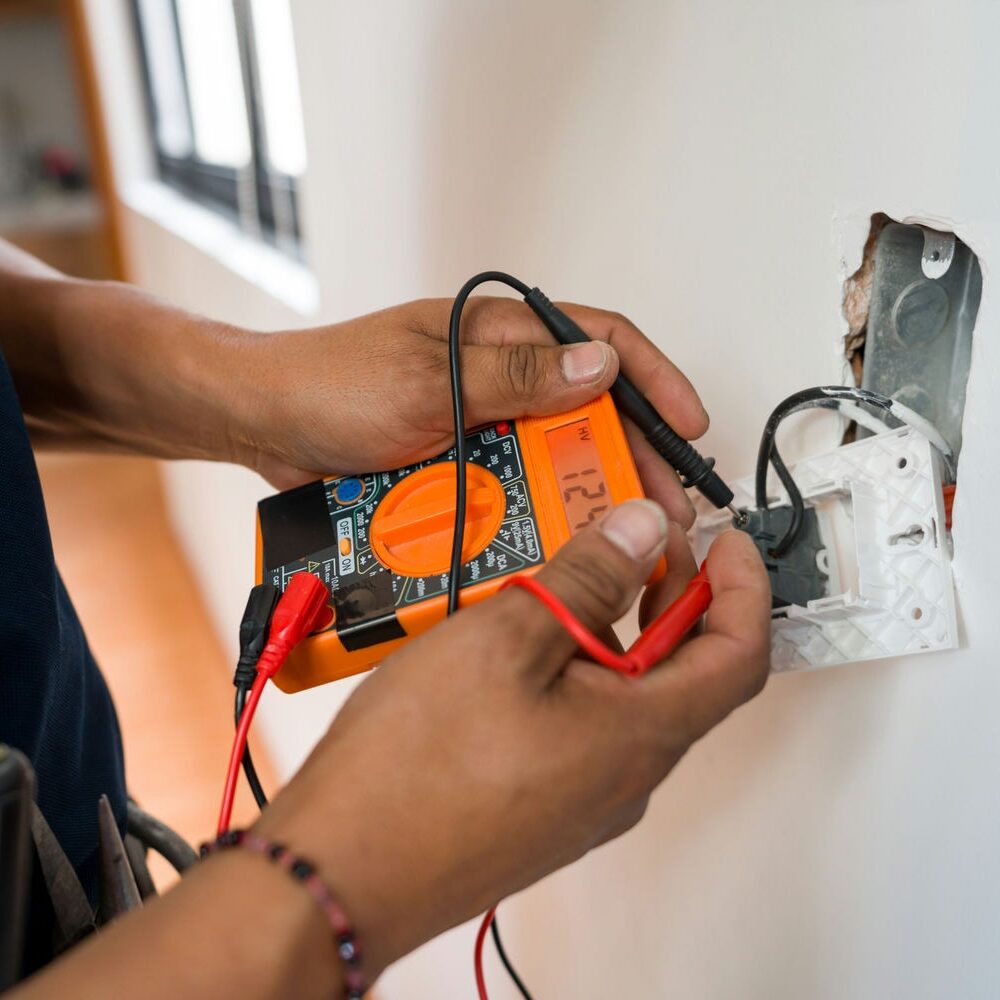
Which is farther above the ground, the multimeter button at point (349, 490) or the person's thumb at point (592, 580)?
the person's thumb at point (592, 580)

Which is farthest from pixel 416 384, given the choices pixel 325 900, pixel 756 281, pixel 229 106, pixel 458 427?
pixel 229 106

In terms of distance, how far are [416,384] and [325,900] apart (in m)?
0.34

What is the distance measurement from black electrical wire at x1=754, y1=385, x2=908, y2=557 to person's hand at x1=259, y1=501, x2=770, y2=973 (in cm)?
15

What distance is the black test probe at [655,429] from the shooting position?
549 millimetres

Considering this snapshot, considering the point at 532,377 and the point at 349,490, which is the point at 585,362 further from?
the point at 349,490

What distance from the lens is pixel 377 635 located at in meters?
0.54

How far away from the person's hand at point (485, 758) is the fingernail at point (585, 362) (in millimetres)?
149

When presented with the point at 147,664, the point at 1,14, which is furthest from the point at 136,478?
the point at 1,14

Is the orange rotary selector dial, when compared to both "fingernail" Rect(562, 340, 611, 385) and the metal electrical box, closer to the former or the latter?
"fingernail" Rect(562, 340, 611, 385)

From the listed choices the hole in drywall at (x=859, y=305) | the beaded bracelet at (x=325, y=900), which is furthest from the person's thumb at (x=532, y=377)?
the beaded bracelet at (x=325, y=900)

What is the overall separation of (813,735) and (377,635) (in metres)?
0.25

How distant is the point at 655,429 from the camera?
56 cm

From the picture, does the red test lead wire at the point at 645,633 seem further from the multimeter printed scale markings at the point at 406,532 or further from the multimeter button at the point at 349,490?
→ the multimeter button at the point at 349,490

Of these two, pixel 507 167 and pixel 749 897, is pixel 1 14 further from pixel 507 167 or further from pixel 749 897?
pixel 749 897
